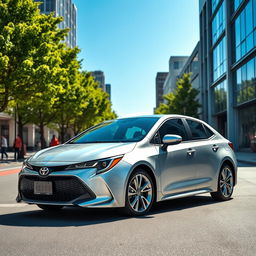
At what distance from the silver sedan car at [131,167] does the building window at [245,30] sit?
24582 mm

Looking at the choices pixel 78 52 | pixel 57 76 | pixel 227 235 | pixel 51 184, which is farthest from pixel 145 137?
pixel 78 52

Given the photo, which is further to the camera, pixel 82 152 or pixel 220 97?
pixel 220 97

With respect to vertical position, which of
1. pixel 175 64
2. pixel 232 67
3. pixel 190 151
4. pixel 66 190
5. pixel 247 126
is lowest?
pixel 66 190

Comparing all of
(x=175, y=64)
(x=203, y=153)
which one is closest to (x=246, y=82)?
(x=203, y=153)

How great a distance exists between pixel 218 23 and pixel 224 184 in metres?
37.5

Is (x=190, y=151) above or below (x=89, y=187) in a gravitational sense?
above

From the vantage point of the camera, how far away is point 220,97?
1681 inches

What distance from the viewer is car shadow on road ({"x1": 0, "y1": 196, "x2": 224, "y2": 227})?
5785 millimetres

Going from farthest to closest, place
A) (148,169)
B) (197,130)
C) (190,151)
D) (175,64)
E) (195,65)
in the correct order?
(175,64), (195,65), (197,130), (190,151), (148,169)

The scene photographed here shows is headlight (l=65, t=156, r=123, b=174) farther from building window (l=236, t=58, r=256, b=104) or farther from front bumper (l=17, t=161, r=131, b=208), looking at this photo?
building window (l=236, t=58, r=256, b=104)

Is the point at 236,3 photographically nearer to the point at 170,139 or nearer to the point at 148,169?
the point at 170,139

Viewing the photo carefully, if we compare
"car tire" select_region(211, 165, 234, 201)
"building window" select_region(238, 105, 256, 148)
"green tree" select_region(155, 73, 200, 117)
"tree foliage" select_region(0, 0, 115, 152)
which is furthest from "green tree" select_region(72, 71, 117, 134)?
"car tire" select_region(211, 165, 234, 201)

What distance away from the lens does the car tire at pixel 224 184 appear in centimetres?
784

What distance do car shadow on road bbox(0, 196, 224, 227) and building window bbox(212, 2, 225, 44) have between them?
3578 cm
